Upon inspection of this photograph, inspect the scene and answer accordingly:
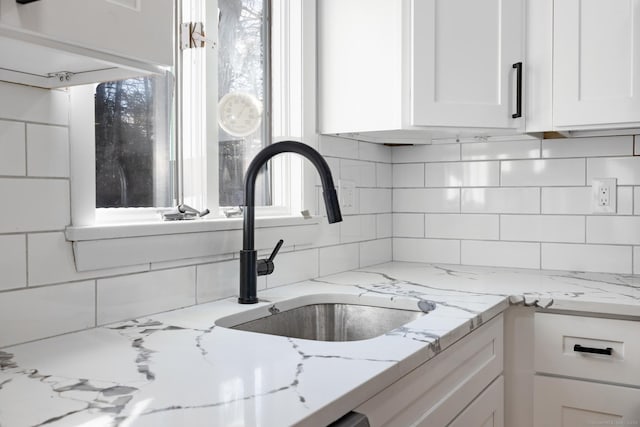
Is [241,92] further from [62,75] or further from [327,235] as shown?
[62,75]

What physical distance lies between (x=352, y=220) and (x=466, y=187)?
482mm

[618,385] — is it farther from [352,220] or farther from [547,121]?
[352,220]

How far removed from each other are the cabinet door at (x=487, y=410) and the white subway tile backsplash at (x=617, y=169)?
2.87 ft

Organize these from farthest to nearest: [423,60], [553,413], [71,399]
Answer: [423,60] → [553,413] → [71,399]

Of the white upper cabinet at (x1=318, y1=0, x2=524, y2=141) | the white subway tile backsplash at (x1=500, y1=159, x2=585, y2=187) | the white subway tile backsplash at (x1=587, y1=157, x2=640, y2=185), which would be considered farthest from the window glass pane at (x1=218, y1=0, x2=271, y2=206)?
the white subway tile backsplash at (x1=587, y1=157, x2=640, y2=185)

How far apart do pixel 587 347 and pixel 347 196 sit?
0.93 m

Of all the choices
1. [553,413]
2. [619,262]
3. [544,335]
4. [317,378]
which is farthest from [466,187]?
[317,378]

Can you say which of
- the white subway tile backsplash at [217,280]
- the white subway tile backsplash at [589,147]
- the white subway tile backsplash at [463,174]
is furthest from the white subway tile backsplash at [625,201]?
the white subway tile backsplash at [217,280]

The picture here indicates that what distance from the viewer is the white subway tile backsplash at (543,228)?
2.09 metres

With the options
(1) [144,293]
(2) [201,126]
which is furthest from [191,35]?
(1) [144,293]

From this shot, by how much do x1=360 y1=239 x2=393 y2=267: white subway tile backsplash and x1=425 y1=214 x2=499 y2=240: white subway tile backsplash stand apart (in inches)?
6.8

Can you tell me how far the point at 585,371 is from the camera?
156 centimetres

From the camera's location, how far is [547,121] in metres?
1.85

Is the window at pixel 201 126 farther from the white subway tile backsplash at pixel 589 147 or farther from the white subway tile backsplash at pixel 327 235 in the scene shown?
the white subway tile backsplash at pixel 589 147
